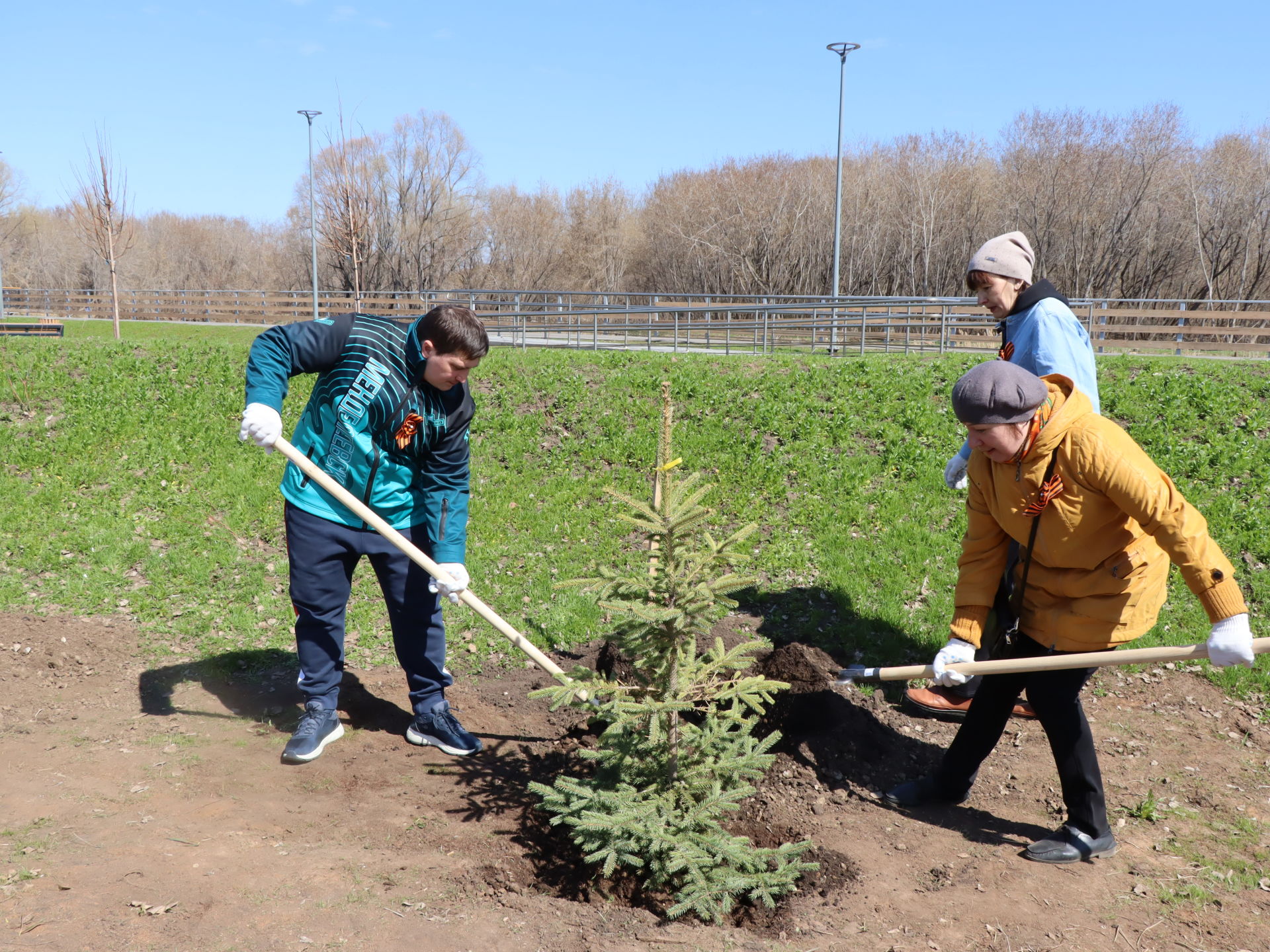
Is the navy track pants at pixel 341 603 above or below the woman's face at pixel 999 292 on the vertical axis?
below

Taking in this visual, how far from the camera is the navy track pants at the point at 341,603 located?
4.16 m

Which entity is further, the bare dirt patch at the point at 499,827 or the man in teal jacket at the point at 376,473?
the man in teal jacket at the point at 376,473

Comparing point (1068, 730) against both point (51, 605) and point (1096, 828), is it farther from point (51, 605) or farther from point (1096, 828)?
point (51, 605)

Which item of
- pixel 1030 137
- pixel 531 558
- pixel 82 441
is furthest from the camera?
pixel 1030 137

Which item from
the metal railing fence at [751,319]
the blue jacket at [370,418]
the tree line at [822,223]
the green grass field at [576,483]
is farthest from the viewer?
the tree line at [822,223]

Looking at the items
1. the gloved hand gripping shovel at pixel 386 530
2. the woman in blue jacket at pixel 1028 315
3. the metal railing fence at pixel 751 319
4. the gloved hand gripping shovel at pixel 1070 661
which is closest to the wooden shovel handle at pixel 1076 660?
the gloved hand gripping shovel at pixel 1070 661

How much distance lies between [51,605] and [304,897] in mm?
4102

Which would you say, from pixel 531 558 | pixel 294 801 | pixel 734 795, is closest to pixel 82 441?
pixel 531 558

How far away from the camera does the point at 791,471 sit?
7.72 metres

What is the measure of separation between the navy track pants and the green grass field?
4.19 feet

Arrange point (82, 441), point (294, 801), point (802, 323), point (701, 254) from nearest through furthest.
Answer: point (294, 801) → point (82, 441) → point (802, 323) → point (701, 254)

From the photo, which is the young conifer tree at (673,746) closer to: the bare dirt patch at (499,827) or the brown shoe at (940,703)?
the bare dirt patch at (499,827)

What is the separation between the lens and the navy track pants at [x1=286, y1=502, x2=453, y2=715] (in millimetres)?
4160

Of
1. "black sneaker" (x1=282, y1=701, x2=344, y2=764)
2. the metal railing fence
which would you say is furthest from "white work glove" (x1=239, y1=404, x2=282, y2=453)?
the metal railing fence
